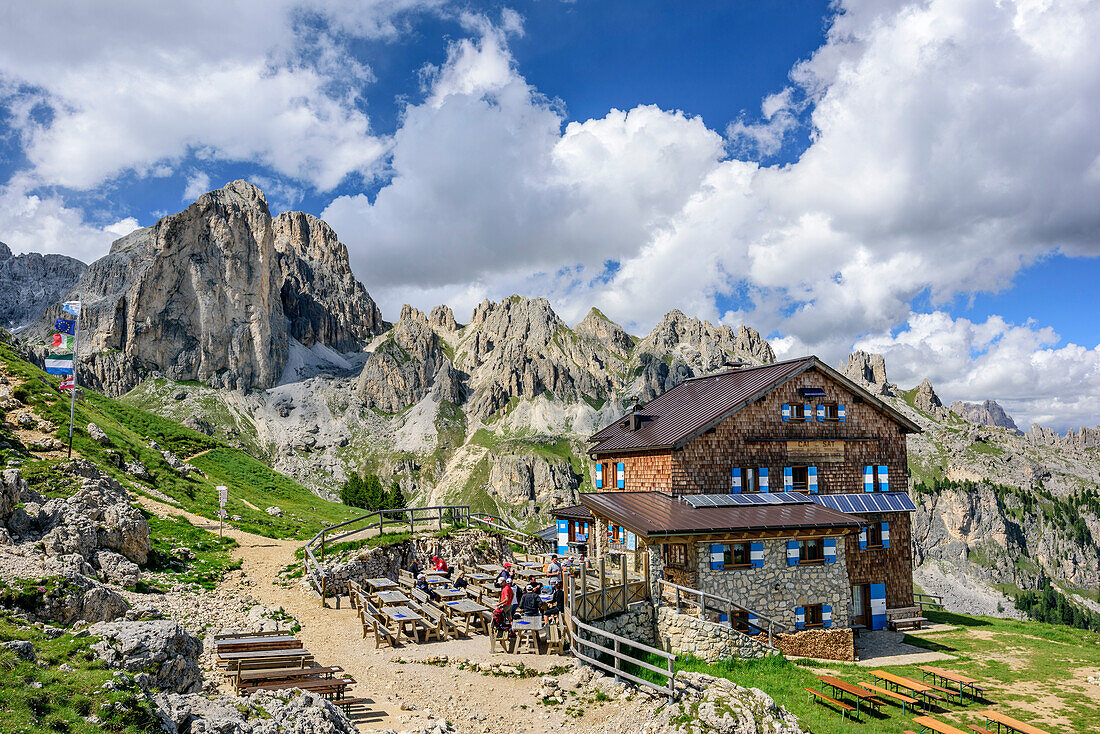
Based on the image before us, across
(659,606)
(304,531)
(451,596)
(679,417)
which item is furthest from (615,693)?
(304,531)

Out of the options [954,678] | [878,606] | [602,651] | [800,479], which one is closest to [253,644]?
[602,651]

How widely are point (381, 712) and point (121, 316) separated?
198 metres

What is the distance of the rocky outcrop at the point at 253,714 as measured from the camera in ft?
29.4

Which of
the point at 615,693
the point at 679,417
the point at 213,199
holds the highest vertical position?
the point at 213,199

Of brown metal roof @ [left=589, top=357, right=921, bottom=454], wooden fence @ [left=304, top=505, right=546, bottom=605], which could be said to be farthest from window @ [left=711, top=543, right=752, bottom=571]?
wooden fence @ [left=304, top=505, right=546, bottom=605]

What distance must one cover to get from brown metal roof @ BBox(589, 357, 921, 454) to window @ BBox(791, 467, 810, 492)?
183 inches

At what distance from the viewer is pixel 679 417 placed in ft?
111

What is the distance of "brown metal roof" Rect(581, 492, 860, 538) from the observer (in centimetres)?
2509

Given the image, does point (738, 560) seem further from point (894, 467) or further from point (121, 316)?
point (121, 316)

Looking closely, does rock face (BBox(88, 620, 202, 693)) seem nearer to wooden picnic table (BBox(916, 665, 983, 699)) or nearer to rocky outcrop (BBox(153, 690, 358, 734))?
rocky outcrop (BBox(153, 690, 358, 734))

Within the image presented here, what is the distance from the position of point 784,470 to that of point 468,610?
1786 centimetres

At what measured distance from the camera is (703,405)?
34.2 meters

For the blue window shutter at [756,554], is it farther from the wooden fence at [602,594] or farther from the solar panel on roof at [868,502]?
the solar panel on roof at [868,502]

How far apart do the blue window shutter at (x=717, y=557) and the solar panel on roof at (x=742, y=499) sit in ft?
9.70
